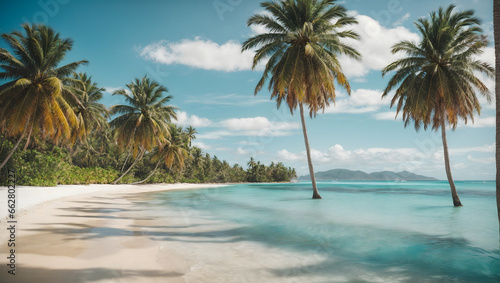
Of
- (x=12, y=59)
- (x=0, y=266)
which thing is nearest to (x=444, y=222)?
(x=0, y=266)

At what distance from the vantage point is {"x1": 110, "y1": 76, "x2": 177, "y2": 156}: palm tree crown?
2873 centimetres

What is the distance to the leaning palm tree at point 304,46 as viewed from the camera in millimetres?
15648

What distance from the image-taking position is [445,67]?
46.8 ft

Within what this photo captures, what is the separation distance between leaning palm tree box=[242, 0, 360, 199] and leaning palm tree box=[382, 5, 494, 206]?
370 cm

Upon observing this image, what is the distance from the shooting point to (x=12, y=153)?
17188 mm

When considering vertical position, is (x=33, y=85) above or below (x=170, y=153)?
above

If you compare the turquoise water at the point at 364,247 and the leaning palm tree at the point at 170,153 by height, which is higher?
the leaning palm tree at the point at 170,153

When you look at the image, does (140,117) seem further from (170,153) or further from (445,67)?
(445,67)

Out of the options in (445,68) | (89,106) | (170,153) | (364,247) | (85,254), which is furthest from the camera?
(170,153)

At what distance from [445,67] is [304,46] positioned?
7.66m

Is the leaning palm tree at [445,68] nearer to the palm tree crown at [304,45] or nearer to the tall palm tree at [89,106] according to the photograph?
the palm tree crown at [304,45]

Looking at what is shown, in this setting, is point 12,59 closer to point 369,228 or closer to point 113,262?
point 113,262

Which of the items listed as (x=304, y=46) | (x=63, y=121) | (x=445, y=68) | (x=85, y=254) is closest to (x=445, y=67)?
(x=445, y=68)

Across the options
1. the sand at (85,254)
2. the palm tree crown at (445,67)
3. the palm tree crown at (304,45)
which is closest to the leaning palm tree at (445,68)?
the palm tree crown at (445,67)
